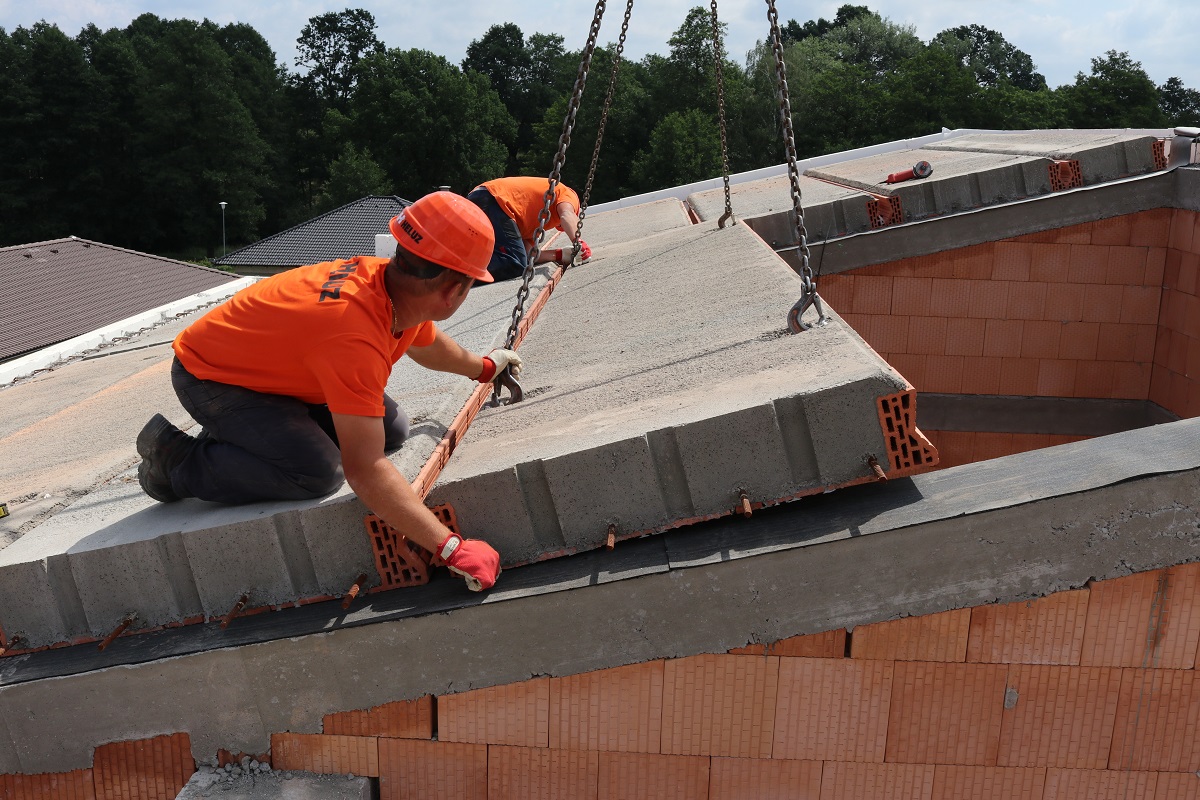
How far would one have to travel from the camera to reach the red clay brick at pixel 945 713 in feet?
9.21

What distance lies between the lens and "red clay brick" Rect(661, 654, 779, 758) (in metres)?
2.82

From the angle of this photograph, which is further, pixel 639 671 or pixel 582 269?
pixel 582 269

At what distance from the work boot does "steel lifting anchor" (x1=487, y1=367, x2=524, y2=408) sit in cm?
128

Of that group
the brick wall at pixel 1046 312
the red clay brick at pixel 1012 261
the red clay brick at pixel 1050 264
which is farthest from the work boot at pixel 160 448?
the red clay brick at pixel 1050 264

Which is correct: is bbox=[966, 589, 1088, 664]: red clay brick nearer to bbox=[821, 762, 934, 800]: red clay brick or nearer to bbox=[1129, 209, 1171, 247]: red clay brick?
bbox=[821, 762, 934, 800]: red clay brick

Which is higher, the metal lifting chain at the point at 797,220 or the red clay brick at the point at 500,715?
the metal lifting chain at the point at 797,220

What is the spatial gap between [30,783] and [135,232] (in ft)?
182

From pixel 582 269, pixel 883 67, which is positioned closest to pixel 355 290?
pixel 582 269

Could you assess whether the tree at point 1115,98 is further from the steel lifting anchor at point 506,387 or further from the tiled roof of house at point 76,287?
the steel lifting anchor at point 506,387

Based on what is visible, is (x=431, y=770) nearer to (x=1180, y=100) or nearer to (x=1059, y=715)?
(x=1059, y=715)

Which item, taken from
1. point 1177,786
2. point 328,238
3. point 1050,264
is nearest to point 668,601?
point 1177,786

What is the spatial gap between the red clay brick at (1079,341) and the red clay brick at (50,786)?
744cm

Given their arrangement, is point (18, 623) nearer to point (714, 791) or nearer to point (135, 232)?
point (714, 791)

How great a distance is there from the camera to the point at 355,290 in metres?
2.71
